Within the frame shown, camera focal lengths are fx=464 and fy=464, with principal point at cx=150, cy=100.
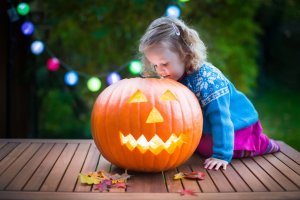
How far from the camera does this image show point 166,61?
9.14ft

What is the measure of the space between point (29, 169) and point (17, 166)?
4.3 inches

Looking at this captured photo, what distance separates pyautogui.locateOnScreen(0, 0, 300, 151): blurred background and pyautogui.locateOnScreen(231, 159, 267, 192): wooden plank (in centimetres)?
146

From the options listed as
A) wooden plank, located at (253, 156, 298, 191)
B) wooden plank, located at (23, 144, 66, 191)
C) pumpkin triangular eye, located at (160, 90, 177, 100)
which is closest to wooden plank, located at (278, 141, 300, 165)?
wooden plank, located at (253, 156, 298, 191)

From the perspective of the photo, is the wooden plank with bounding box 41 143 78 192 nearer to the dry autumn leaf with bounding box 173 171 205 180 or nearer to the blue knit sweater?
the dry autumn leaf with bounding box 173 171 205 180

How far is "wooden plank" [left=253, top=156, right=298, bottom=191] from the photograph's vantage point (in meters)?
2.35

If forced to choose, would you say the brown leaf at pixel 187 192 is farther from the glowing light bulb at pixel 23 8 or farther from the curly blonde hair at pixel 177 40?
the glowing light bulb at pixel 23 8

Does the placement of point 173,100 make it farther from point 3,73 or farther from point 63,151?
point 3,73

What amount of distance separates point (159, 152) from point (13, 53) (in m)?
2.53

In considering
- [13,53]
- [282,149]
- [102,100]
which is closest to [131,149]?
[102,100]

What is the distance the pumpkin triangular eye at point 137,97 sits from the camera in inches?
96.4

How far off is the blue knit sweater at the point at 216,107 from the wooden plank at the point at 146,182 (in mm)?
409

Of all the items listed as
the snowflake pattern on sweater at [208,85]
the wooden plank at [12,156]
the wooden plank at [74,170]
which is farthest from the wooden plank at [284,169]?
the wooden plank at [12,156]

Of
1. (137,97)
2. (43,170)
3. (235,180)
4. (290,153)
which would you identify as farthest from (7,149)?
(290,153)

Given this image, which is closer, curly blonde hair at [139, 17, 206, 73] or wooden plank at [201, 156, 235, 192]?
wooden plank at [201, 156, 235, 192]
